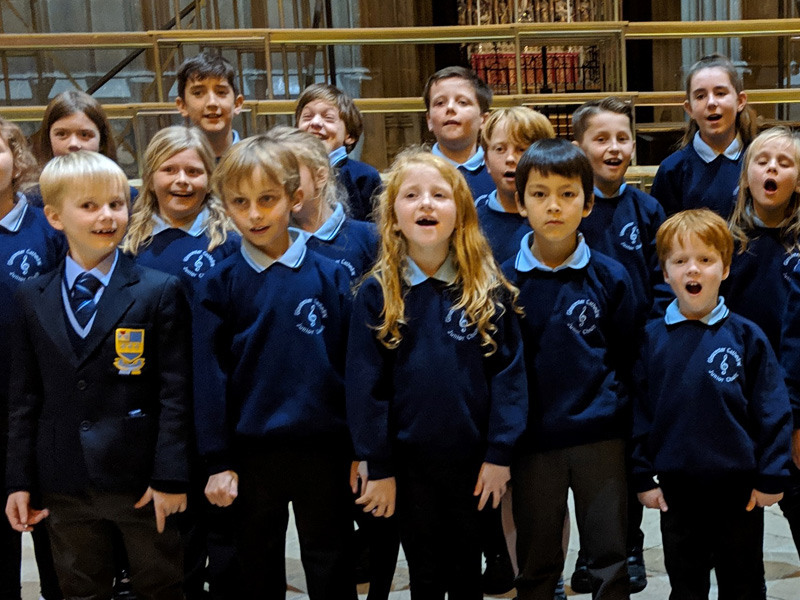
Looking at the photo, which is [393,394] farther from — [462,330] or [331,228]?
[331,228]

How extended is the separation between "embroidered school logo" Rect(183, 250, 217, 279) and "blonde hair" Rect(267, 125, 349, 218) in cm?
37

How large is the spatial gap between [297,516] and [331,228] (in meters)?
0.81

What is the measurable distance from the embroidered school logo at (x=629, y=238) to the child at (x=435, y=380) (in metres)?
0.62

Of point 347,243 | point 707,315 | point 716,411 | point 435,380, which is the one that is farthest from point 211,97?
point 716,411

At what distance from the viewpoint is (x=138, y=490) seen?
242 cm

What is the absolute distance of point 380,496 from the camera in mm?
2428

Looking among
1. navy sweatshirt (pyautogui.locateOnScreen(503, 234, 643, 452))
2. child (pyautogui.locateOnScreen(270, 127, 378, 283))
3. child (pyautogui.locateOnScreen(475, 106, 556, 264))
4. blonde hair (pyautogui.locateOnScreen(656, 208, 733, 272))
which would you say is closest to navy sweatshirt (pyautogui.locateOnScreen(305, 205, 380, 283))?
child (pyautogui.locateOnScreen(270, 127, 378, 283))

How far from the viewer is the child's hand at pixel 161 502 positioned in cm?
239

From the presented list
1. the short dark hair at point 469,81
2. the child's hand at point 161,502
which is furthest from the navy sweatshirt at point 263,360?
the short dark hair at point 469,81

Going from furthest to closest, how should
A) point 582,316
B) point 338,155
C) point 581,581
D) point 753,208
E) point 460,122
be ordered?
point 338,155
point 460,122
point 581,581
point 753,208
point 582,316

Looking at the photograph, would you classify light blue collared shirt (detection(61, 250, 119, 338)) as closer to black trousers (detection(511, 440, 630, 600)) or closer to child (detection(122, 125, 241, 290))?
child (detection(122, 125, 241, 290))

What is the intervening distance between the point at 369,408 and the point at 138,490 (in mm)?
611

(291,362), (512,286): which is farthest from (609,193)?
(291,362)

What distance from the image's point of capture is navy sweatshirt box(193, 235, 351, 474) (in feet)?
7.99
